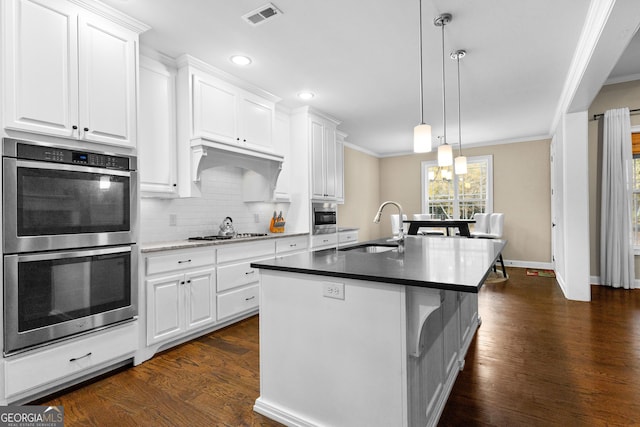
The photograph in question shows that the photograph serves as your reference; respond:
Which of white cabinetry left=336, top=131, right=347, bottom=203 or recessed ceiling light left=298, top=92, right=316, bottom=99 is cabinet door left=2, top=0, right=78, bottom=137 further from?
white cabinetry left=336, top=131, right=347, bottom=203

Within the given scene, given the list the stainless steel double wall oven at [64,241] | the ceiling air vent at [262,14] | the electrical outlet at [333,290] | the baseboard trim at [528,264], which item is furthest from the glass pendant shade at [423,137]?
the baseboard trim at [528,264]

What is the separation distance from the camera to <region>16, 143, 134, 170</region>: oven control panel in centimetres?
195

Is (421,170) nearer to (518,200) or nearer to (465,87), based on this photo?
(518,200)

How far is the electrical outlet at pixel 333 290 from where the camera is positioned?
5.17 ft

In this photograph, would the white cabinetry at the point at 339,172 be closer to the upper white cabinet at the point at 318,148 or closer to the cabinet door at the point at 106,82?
the upper white cabinet at the point at 318,148

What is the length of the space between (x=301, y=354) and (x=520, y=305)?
10.8 feet

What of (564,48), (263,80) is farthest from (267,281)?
(564,48)

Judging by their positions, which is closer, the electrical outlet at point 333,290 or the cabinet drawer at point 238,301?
the electrical outlet at point 333,290

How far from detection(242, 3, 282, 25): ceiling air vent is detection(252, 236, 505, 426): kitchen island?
1.78 metres

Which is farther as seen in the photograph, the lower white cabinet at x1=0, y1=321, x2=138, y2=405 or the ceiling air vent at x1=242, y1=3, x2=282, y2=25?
the ceiling air vent at x1=242, y1=3, x2=282, y2=25

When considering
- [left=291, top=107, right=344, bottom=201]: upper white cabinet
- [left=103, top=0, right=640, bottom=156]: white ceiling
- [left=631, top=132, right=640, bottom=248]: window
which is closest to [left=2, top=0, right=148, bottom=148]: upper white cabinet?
[left=103, top=0, right=640, bottom=156]: white ceiling

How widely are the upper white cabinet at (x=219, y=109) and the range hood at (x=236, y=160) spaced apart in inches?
2.6

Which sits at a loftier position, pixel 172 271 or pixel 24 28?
pixel 24 28

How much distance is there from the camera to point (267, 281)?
1848mm
